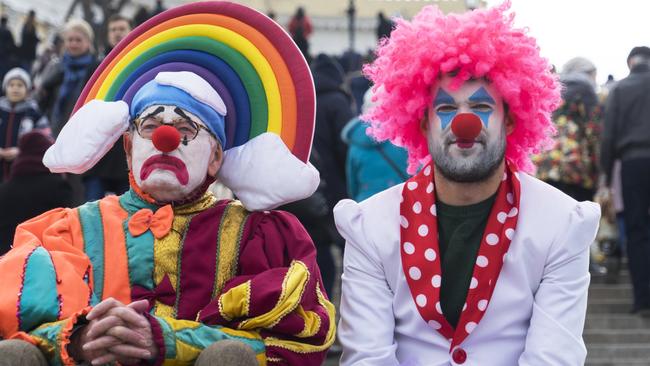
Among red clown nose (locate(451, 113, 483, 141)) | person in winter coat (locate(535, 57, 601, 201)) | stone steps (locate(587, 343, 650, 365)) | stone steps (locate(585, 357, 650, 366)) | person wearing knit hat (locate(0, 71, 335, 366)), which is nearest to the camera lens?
person wearing knit hat (locate(0, 71, 335, 366))

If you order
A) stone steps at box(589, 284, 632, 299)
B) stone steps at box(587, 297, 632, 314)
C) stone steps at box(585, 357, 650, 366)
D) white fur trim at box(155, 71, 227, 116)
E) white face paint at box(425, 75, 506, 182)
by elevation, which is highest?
white fur trim at box(155, 71, 227, 116)

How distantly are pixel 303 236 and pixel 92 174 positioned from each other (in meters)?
2.69

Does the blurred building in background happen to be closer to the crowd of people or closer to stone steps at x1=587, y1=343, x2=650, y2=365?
the crowd of people

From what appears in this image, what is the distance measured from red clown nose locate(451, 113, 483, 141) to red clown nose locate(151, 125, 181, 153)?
83cm

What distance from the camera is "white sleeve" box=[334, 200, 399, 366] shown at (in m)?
3.79

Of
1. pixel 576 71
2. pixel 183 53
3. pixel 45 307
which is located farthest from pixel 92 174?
pixel 576 71

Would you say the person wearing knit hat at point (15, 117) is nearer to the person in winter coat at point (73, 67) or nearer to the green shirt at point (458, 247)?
the person in winter coat at point (73, 67)

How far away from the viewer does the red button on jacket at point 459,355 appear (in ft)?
12.4

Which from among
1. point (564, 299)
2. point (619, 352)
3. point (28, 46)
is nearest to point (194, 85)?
point (564, 299)

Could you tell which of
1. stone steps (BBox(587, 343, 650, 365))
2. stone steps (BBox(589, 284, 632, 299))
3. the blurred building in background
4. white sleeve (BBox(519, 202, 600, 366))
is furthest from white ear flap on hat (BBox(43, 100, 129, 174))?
the blurred building in background

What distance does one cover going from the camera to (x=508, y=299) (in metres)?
3.79

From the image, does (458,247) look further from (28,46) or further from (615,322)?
(28,46)

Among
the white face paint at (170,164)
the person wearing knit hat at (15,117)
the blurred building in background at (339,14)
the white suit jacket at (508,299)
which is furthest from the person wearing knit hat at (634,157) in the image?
the blurred building in background at (339,14)

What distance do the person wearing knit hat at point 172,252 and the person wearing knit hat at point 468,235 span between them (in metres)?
0.20
